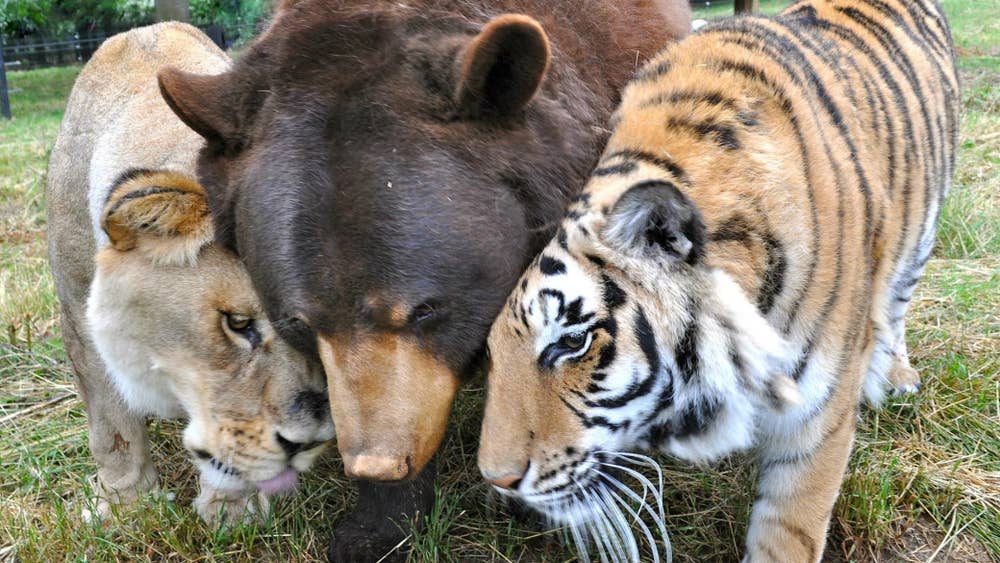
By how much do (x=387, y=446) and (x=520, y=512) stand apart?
983mm

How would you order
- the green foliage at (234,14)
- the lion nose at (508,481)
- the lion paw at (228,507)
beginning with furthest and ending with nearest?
1. the green foliage at (234,14)
2. the lion paw at (228,507)
3. the lion nose at (508,481)

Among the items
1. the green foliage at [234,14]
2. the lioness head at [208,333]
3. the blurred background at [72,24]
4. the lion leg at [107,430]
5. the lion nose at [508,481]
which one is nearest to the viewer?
the lion nose at [508,481]

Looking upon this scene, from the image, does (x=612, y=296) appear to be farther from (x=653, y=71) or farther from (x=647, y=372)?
(x=653, y=71)

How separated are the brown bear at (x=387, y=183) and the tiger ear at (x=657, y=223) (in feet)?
1.21

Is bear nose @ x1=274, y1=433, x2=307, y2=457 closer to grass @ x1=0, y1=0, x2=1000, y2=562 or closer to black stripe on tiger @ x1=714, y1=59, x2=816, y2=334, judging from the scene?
grass @ x1=0, y1=0, x2=1000, y2=562

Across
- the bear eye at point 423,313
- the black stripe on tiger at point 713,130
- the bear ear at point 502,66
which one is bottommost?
the bear eye at point 423,313

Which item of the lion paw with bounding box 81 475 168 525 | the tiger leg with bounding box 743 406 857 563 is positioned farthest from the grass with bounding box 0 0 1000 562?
the tiger leg with bounding box 743 406 857 563

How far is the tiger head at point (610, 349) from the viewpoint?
2158 mm

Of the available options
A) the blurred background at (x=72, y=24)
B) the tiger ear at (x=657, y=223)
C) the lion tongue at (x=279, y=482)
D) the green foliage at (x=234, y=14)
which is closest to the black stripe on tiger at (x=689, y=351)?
the tiger ear at (x=657, y=223)

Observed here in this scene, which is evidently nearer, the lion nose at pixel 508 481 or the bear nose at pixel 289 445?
the lion nose at pixel 508 481

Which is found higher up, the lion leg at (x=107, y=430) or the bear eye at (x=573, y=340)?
the bear eye at (x=573, y=340)

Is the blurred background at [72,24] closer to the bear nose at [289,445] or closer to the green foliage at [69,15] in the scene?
the green foliage at [69,15]

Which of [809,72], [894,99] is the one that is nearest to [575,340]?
[809,72]

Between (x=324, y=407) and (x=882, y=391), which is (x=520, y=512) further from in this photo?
(x=882, y=391)
